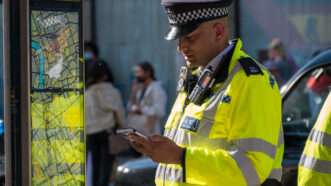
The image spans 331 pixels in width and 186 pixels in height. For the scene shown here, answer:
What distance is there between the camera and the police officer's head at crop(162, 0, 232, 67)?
3715 millimetres

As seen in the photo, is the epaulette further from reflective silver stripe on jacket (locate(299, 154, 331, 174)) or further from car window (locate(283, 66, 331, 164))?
car window (locate(283, 66, 331, 164))

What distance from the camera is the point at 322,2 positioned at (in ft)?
42.5

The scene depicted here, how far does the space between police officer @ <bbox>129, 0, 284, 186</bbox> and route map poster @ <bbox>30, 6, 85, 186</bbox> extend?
45cm

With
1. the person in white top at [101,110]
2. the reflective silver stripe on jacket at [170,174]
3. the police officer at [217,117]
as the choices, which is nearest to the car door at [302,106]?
the reflective silver stripe on jacket at [170,174]

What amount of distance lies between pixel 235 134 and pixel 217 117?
4.1 inches

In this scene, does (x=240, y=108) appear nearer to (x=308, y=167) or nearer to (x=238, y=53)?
(x=238, y=53)

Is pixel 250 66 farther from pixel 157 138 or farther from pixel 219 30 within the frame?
pixel 157 138

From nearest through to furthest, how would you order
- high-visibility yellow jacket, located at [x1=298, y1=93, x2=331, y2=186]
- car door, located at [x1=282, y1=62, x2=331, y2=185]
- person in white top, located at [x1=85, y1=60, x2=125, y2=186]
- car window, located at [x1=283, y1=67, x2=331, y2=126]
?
high-visibility yellow jacket, located at [x1=298, y1=93, x2=331, y2=186]
car door, located at [x1=282, y1=62, x2=331, y2=185]
car window, located at [x1=283, y1=67, x2=331, y2=126]
person in white top, located at [x1=85, y1=60, x2=125, y2=186]

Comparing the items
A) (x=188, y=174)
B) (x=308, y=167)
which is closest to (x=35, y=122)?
(x=188, y=174)

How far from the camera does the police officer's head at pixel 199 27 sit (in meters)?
3.71

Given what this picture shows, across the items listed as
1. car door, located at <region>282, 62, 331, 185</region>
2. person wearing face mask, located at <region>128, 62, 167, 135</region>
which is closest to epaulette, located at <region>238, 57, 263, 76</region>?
car door, located at <region>282, 62, 331, 185</region>

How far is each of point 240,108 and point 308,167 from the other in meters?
0.92

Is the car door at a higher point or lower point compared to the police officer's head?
lower

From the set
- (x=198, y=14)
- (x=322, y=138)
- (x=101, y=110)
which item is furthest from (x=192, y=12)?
(x=101, y=110)
